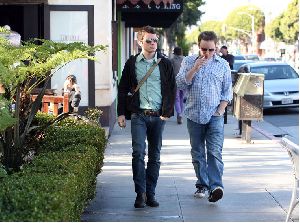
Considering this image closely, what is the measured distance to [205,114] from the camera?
796cm

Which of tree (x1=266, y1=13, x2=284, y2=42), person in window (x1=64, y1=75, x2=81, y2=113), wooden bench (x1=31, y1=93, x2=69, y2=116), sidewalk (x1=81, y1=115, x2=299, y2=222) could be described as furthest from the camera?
tree (x1=266, y1=13, x2=284, y2=42)

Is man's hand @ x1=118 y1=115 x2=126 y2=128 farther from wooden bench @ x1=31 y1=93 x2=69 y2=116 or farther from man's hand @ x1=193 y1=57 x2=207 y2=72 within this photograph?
wooden bench @ x1=31 y1=93 x2=69 y2=116

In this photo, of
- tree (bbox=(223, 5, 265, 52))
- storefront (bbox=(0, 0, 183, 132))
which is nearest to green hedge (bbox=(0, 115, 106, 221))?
storefront (bbox=(0, 0, 183, 132))

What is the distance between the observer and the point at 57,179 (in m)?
5.75

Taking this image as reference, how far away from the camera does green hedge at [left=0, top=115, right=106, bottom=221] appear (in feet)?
16.1

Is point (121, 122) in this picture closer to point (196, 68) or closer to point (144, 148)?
point (144, 148)

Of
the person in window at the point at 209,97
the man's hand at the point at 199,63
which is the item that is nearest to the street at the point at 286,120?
the person in window at the point at 209,97

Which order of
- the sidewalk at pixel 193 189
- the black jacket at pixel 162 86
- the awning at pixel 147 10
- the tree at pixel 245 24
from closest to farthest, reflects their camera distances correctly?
the sidewalk at pixel 193 189, the black jacket at pixel 162 86, the awning at pixel 147 10, the tree at pixel 245 24

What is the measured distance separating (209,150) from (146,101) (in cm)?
92

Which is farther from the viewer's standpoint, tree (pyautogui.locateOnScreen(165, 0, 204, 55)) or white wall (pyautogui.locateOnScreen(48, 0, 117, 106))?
tree (pyautogui.locateOnScreen(165, 0, 204, 55))

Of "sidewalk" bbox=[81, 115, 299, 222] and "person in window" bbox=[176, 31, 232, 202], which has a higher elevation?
"person in window" bbox=[176, 31, 232, 202]

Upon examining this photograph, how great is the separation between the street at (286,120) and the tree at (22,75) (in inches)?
330

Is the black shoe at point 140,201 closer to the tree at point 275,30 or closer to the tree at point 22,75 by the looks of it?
the tree at point 22,75

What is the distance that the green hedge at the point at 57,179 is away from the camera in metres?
4.91
